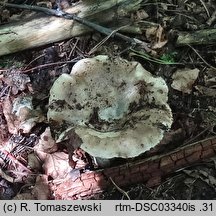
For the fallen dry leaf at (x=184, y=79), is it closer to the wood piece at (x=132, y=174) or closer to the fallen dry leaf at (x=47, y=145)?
the wood piece at (x=132, y=174)

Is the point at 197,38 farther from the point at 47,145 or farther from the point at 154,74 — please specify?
the point at 47,145

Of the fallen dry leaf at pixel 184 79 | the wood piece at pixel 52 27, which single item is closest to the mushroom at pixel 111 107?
the fallen dry leaf at pixel 184 79

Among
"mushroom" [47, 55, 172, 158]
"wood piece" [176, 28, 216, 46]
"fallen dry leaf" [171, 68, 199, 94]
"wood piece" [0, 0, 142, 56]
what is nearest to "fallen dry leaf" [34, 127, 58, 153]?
"mushroom" [47, 55, 172, 158]

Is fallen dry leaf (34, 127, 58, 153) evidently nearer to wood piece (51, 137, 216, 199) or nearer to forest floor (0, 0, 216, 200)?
forest floor (0, 0, 216, 200)

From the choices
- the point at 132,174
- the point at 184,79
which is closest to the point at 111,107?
the point at 132,174

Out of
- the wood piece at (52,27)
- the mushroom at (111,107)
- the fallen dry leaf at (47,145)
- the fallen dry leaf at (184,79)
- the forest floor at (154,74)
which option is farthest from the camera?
the wood piece at (52,27)

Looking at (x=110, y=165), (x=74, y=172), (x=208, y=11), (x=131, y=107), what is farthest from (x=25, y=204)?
(x=208, y=11)
